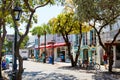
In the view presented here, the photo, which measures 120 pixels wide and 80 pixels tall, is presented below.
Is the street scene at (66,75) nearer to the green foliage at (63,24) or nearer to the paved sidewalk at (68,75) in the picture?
the paved sidewalk at (68,75)

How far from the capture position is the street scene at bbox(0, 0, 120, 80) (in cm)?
1818

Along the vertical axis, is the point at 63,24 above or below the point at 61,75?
above

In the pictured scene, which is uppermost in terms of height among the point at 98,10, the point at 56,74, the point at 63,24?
the point at 98,10

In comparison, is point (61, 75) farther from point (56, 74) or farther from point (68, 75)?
point (56, 74)

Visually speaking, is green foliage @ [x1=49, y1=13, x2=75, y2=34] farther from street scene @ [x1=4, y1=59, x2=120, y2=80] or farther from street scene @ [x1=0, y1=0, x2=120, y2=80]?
street scene @ [x1=4, y1=59, x2=120, y2=80]

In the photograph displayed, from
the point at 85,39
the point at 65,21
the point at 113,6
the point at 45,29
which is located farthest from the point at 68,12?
the point at 45,29

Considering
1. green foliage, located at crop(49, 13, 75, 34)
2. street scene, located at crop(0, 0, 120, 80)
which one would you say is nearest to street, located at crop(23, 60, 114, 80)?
street scene, located at crop(0, 0, 120, 80)

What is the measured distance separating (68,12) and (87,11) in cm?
1365

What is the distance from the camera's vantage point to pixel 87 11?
2612 centimetres

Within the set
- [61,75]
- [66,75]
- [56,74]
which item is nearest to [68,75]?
[66,75]

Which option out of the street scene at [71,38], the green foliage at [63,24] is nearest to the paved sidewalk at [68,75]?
the street scene at [71,38]

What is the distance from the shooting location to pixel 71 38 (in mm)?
57875

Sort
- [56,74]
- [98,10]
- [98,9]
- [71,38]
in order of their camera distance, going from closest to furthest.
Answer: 1. [98,9]
2. [98,10]
3. [56,74]
4. [71,38]

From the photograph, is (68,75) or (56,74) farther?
(56,74)
